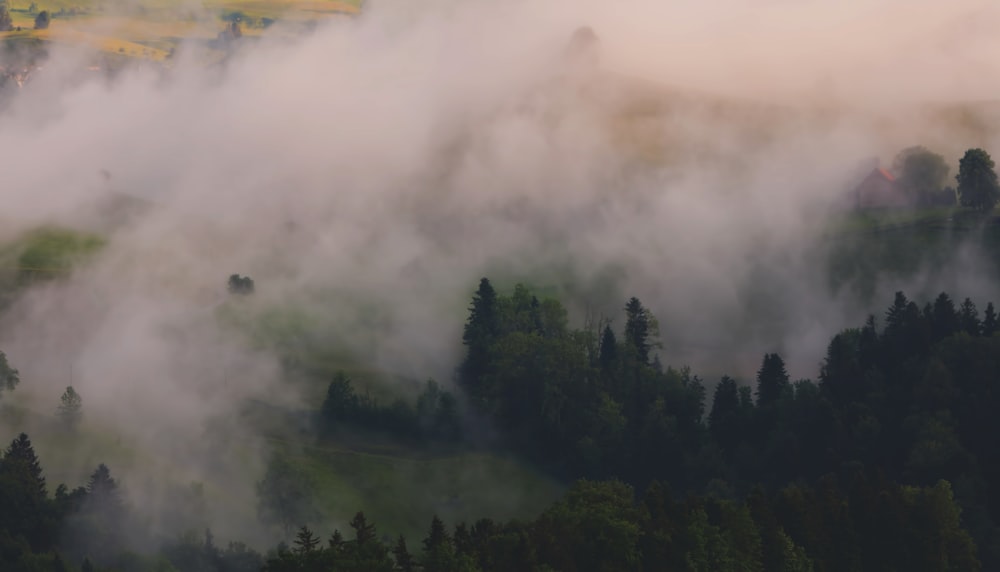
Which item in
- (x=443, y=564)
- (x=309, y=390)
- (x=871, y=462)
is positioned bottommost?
(x=443, y=564)

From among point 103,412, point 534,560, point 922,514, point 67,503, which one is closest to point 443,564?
point 534,560

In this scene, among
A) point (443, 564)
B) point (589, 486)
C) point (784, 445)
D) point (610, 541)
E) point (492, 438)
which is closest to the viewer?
point (443, 564)

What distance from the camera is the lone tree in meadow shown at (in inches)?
7343

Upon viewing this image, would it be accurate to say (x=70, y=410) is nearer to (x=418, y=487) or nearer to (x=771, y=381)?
(x=418, y=487)

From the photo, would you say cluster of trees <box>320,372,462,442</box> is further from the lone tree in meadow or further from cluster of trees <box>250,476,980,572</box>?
cluster of trees <box>250,476,980,572</box>

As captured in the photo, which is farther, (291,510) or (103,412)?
(103,412)

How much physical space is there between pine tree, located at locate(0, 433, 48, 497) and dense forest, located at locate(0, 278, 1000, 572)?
28cm

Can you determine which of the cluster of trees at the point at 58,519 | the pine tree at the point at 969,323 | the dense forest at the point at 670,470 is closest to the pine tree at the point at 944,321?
the dense forest at the point at 670,470

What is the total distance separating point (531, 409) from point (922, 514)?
65.9 meters

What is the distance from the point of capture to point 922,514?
13600 cm

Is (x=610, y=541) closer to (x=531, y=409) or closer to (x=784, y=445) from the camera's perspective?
(x=784, y=445)

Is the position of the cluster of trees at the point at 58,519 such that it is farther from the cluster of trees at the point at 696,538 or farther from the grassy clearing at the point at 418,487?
the cluster of trees at the point at 696,538

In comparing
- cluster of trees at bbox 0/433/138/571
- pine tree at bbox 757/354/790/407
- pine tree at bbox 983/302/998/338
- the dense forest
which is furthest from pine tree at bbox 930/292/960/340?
cluster of trees at bbox 0/433/138/571

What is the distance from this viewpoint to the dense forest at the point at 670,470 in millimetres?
120375
